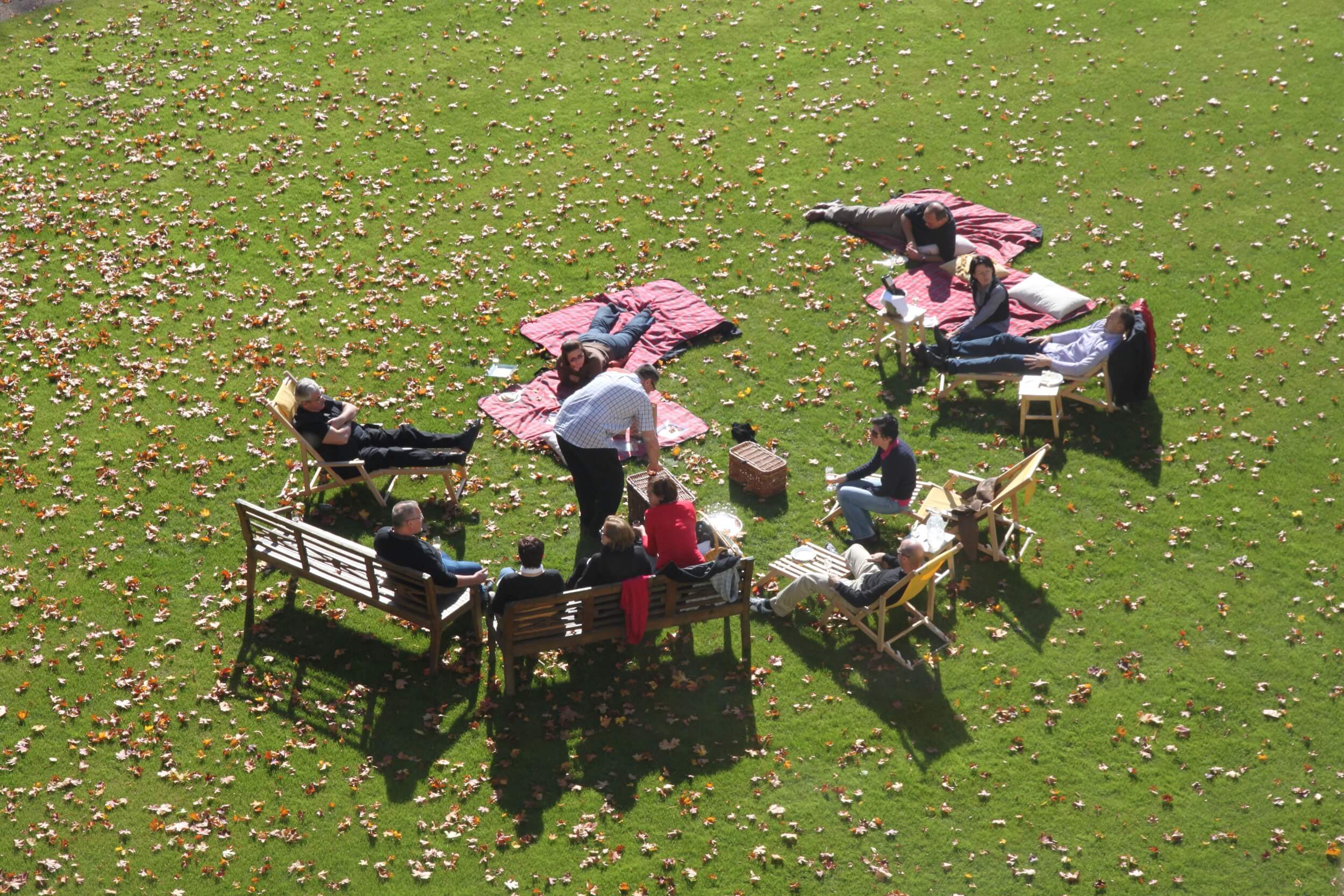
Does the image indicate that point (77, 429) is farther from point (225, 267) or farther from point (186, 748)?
point (186, 748)

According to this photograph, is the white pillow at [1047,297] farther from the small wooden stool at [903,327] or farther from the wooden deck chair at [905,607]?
the wooden deck chair at [905,607]

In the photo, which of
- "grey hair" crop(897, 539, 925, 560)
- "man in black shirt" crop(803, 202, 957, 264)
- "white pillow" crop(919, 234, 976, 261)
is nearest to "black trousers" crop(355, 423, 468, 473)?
"grey hair" crop(897, 539, 925, 560)

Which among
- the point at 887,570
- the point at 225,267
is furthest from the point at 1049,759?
the point at 225,267

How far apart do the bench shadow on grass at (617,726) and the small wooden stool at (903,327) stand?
5706 mm

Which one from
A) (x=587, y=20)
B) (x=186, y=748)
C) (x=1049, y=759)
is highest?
(x=587, y=20)

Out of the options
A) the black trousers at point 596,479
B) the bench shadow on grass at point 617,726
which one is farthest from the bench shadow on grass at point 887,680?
the black trousers at point 596,479

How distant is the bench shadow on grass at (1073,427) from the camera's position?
14477 millimetres

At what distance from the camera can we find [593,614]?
11.2m

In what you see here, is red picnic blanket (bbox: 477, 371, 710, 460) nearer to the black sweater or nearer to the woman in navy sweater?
the woman in navy sweater

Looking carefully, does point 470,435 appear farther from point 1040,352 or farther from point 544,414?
point 1040,352

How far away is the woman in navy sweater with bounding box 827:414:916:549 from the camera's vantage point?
502 inches

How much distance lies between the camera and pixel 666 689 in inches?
457

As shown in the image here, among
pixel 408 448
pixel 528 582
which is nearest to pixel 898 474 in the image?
pixel 528 582

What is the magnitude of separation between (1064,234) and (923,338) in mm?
3804
